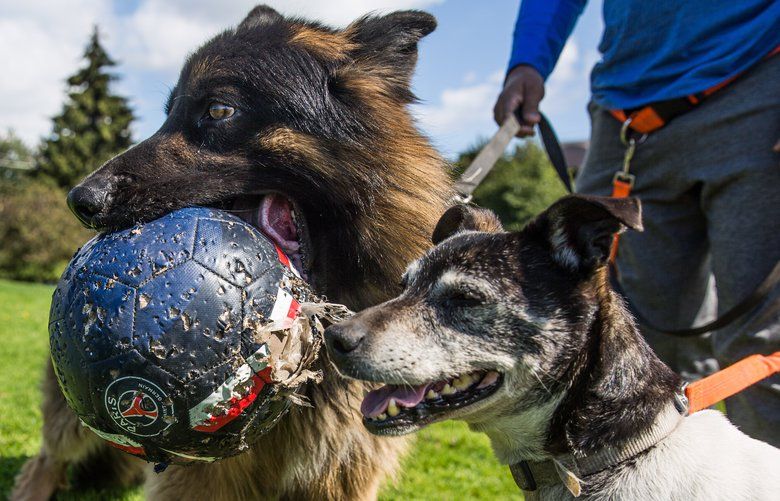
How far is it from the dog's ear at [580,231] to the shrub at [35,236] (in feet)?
107

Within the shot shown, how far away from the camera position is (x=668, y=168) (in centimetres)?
337

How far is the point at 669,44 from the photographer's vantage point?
10.7 feet

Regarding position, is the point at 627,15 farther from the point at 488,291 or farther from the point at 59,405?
the point at 59,405

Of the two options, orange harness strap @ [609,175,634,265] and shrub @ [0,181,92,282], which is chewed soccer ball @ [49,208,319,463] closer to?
orange harness strap @ [609,175,634,265]

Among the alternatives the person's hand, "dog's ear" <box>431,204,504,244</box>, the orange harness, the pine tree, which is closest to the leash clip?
the orange harness

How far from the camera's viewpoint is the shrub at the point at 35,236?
31.3 metres

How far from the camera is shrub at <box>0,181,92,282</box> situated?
103 feet

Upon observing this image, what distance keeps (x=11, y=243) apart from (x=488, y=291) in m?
35.8

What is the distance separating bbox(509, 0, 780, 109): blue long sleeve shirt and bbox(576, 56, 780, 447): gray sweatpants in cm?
13

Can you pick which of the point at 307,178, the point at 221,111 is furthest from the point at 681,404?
the point at 221,111

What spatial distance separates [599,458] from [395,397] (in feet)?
2.64

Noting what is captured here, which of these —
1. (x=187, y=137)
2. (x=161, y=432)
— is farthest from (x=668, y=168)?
(x=161, y=432)

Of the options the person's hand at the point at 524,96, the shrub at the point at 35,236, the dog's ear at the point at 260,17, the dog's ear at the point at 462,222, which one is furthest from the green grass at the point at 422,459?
the shrub at the point at 35,236

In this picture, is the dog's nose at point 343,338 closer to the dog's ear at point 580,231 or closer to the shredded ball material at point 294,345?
the shredded ball material at point 294,345
